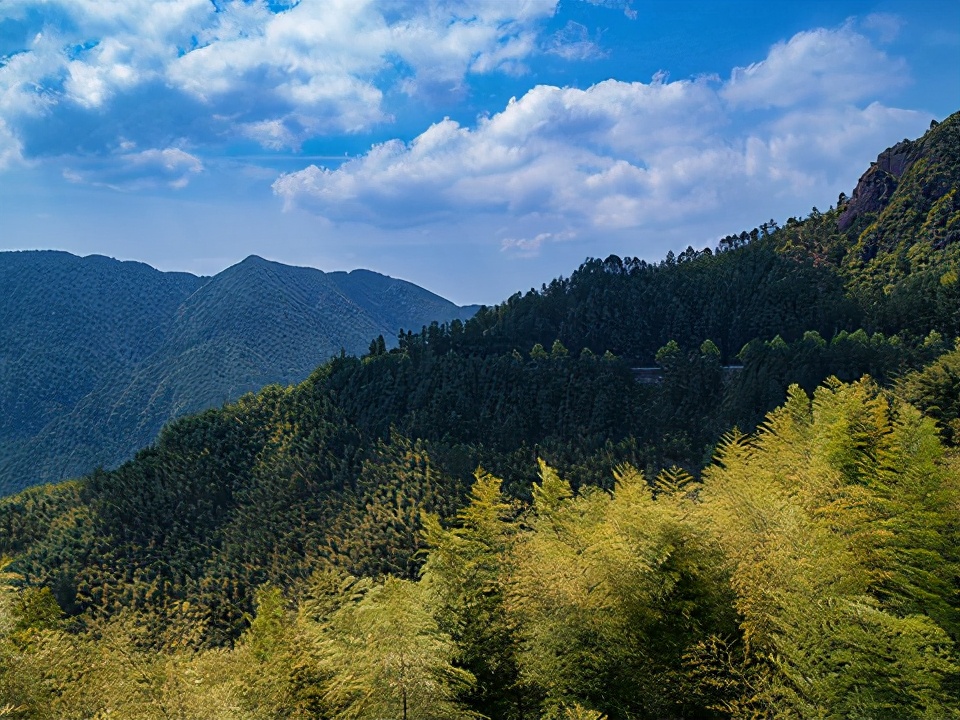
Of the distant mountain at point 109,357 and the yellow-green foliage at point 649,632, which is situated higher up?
the distant mountain at point 109,357

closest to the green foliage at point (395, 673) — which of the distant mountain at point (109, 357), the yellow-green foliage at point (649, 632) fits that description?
the yellow-green foliage at point (649, 632)

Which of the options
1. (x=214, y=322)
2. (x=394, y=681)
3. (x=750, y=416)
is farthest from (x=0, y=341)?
(x=394, y=681)

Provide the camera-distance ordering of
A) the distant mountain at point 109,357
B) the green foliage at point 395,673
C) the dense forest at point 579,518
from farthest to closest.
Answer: the distant mountain at point 109,357 < the dense forest at point 579,518 < the green foliage at point 395,673

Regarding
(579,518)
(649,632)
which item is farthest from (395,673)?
(579,518)

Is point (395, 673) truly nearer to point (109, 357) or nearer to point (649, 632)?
point (649, 632)

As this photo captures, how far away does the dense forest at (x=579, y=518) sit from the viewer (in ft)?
52.5

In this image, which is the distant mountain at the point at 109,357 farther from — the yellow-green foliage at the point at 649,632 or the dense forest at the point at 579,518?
the yellow-green foliage at the point at 649,632

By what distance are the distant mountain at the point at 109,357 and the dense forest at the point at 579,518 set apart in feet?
226

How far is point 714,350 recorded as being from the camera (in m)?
62.9

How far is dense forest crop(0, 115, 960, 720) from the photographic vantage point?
1600 centimetres

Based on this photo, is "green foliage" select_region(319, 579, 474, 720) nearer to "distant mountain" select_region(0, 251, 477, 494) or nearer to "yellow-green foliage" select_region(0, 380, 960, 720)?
"yellow-green foliage" select_region(0, 380, 960, 720)

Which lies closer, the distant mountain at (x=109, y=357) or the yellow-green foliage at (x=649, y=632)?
the yellow-green foliage at (x=649, y=632)

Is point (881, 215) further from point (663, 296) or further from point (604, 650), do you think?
point (604, 650)

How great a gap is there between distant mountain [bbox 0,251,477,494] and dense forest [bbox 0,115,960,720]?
226ft
